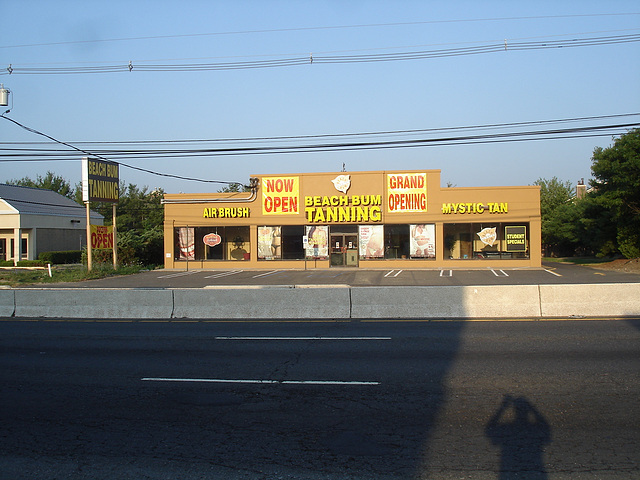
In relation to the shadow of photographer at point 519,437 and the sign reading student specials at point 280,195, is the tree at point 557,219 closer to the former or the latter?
the sign reading student specials at point 280,195

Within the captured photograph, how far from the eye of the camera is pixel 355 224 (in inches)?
1544

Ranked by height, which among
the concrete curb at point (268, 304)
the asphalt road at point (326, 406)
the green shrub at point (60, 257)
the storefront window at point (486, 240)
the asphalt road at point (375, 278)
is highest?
the storefront window at point (486, 240)

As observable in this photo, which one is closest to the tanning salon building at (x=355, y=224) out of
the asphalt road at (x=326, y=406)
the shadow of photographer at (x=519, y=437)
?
the asphalt road at (x=326, y=406)

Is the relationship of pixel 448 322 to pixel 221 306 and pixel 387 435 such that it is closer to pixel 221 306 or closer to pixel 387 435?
pixel 221 306

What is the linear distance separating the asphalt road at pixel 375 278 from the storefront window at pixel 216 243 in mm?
3987

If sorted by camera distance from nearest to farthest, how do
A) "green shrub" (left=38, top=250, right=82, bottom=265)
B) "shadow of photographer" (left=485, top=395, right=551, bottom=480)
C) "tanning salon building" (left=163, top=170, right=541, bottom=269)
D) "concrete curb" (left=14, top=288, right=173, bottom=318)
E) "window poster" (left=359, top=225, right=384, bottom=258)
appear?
"shadow of photographer" (left=485, top=395, right=551, bottom=480) → "concrete curb" (left=14, top=288, right=173, bottom=318) → "tanning salon building" (left=163, top=170, right=541, bottom=269) → "window poster" (left=359, top=225, right=384, bottom=258) → "green shrub" (left=38, top=250, right=82, bottom=265)

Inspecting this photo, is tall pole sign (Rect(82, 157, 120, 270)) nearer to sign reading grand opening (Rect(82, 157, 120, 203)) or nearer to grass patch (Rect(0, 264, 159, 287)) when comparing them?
sign reading grand opening (Rect(82, 157, 120, 203))

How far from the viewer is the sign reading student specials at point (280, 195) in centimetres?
3994

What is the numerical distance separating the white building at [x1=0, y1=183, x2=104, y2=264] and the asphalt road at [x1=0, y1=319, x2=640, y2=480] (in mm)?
42544

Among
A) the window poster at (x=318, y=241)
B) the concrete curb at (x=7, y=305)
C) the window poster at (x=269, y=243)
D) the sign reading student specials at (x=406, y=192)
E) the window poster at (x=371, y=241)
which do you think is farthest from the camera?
the window poster at (x=269, y=243)

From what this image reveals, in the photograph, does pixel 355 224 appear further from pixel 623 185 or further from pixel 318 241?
pixel 623 185

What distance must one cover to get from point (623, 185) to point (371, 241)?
1632 cm

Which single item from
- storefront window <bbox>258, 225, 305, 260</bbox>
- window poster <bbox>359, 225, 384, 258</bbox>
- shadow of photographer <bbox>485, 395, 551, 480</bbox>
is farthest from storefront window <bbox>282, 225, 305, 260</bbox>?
shadow of photographer <bbox>485, 395, 551, 480</bbox>

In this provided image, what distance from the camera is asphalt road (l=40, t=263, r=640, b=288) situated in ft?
89.7
